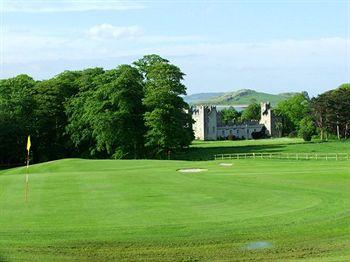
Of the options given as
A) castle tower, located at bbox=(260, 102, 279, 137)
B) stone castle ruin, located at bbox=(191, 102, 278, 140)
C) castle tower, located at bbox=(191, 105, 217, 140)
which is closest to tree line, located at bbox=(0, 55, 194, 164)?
castle tower, located at bbox=(191, 105, 217, 140)

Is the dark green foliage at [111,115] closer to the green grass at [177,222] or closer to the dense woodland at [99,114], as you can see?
the dense woodland at [99,114]

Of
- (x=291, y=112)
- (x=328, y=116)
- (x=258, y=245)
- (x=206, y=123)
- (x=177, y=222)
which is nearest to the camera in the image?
(x=258, y=245)

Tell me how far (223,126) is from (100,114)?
10003 centimetres

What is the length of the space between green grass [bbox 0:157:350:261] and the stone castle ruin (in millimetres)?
133323

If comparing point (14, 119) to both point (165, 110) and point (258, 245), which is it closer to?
point (165, 110)

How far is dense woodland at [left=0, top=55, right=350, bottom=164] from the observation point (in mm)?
73500

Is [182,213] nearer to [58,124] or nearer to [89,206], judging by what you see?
[89,206]

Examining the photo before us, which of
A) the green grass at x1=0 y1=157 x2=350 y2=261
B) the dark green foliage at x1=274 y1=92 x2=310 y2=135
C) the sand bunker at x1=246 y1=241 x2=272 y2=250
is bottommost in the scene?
the sand bunker at x1=246 y1=241 x2=272 y2=250

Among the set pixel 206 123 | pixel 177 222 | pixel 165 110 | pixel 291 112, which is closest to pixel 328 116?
pixel 291 112

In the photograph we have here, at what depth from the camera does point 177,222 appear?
1805 centimetres

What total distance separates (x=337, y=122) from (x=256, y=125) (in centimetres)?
4791

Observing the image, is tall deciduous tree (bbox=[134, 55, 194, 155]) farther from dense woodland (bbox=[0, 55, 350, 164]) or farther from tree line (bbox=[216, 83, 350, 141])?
tree line (bbox=[216, 83, 350, 141])

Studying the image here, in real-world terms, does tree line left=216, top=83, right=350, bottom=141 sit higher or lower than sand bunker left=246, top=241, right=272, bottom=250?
higher

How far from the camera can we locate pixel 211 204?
72.5 ft
